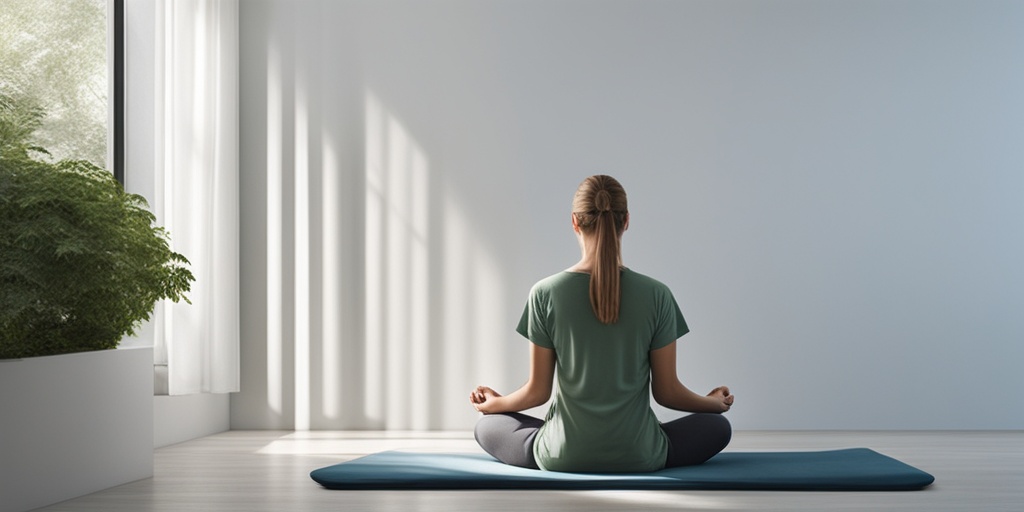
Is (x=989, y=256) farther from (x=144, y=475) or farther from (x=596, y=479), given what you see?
(x=144, y=475)

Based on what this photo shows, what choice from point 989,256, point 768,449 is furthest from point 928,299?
point 768,449

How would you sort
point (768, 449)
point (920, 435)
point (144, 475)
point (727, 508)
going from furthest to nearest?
point (920, 435), point (768, 449), point (144, 475), point (727, 508)

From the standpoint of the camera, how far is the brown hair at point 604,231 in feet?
9.96

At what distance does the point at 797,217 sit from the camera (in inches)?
201

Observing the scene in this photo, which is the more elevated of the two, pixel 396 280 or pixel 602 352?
pixel 396 280

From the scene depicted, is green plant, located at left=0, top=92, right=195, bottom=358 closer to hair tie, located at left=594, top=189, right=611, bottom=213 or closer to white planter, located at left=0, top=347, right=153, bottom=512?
white planter, located at left=0, top=347, right=153, bottom=512

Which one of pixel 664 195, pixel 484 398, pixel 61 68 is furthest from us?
pixel 664 195

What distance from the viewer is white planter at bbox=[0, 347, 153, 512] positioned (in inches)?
107

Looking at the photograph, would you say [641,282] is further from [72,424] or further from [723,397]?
[72,424]

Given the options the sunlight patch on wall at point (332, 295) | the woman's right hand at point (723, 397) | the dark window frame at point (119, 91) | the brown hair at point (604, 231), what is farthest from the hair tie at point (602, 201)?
the dark window frame at point (119, 91)

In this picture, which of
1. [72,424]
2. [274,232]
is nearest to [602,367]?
[72,424]

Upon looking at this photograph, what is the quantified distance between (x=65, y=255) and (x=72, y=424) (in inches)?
20.5

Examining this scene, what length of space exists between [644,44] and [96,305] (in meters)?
3.17

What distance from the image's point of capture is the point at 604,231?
10.1 feet
